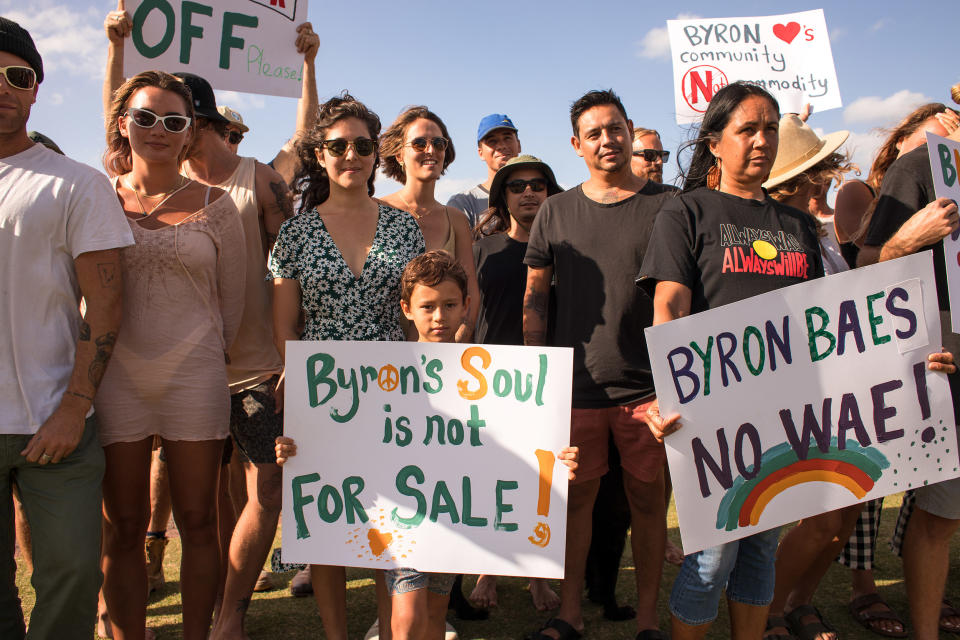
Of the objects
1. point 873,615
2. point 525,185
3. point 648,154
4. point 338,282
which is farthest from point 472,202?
point 873,615

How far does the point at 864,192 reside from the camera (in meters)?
3.99

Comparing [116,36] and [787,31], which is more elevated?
Answer: [787,31]

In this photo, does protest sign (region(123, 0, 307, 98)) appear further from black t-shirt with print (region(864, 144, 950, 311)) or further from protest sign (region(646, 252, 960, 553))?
black t-shirt with print (region(864, 144, 950, 311))

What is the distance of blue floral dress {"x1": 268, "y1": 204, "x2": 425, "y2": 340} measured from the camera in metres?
2.93

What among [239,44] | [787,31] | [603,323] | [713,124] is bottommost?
[603,323]

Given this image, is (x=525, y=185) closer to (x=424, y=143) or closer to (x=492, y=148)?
(x=424, y=143)

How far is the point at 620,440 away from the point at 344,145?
1.78m

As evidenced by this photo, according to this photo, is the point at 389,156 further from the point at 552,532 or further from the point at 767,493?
the point at 767,493

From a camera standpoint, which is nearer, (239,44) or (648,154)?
(239,44)

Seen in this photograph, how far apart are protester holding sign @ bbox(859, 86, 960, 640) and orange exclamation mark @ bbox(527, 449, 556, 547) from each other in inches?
60.2

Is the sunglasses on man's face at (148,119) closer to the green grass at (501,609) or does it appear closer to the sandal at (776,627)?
the green grass at (501,609)

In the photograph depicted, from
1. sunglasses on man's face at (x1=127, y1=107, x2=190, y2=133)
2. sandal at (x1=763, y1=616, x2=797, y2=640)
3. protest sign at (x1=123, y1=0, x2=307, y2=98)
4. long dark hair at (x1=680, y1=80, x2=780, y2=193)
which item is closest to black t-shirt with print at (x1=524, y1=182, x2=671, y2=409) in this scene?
long dark hair at (x1=680, y1=80, x2=780, y2=193)

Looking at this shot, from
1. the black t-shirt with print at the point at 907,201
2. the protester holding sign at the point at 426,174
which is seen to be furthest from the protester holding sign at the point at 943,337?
the protester holding sign at the point at 426,174

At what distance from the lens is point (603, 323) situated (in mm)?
3086
